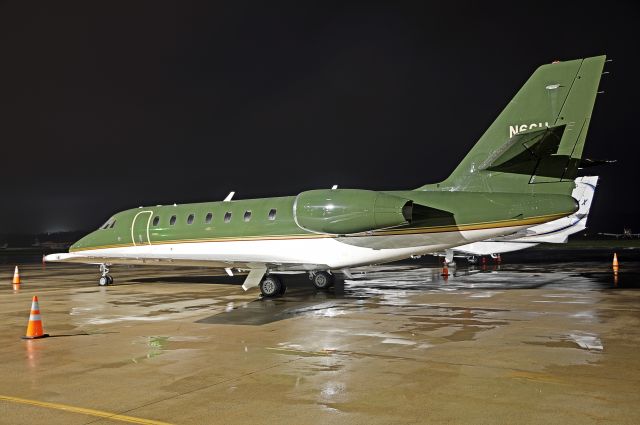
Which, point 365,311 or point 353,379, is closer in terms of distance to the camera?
point 353,379

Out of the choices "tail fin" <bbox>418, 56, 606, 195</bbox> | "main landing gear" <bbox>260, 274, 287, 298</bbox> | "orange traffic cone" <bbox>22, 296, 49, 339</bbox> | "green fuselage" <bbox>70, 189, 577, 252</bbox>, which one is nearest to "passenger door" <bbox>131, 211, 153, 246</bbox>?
"green fuselage" <bbox>70, 189, 577, 252</bbox>

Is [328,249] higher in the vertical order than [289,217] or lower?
lower

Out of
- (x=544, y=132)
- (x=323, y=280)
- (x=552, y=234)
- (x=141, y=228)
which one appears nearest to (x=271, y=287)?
(x=323, y=280)

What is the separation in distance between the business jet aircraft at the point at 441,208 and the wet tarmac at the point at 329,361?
1.52m

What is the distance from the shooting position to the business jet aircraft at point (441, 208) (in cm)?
1328

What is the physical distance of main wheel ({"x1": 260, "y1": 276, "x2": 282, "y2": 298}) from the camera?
16.2m

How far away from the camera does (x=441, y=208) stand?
14.4 m

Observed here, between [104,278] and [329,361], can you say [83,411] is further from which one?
[104,278]

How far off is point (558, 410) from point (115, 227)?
17903 mm

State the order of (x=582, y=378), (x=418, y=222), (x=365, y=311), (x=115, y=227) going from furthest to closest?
(x=115, y=227)
(x=418, y=222)
(x=365, y=311)
(x=582, y=378)

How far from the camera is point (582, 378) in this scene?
6.57 metres

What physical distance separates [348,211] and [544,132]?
4968 mm

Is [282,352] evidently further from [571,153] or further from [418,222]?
[571,153]

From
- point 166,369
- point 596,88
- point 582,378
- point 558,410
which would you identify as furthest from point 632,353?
point 596,88
